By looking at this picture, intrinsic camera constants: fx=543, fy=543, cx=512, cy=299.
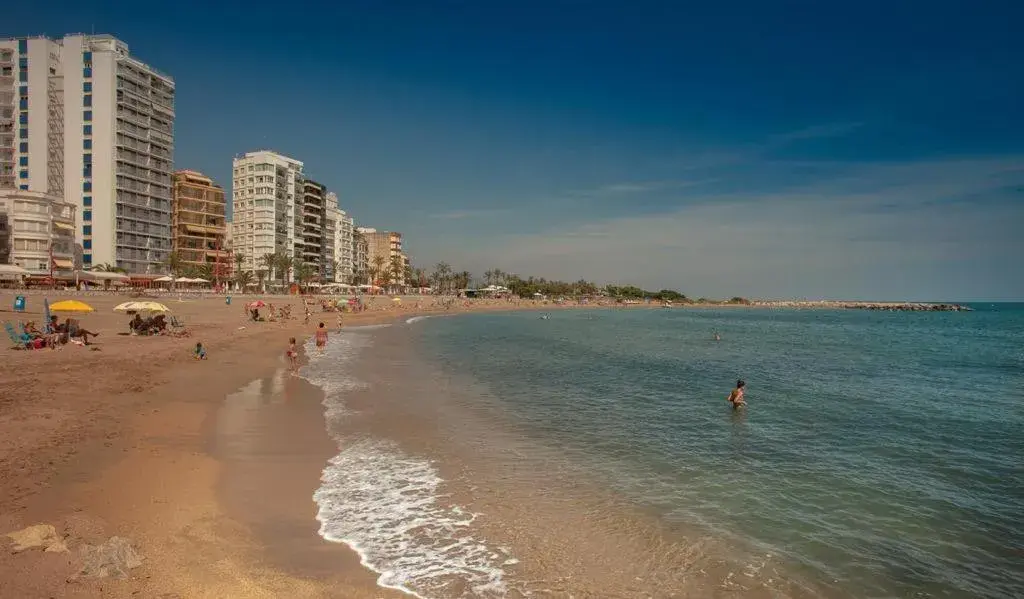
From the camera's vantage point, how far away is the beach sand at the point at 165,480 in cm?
620

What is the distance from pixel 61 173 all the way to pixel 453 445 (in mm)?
101170

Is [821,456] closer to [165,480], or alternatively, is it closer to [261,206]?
[165,480]

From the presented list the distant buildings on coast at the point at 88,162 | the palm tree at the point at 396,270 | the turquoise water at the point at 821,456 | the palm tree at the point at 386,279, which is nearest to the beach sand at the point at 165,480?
the turquoise water at the point at 821,456

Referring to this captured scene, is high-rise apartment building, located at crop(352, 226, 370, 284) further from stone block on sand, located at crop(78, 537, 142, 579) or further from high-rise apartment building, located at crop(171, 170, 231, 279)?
stone block on sand, located at crop(78, 537, 142, 579)

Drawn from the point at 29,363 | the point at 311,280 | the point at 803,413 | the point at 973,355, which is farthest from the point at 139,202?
the point at 973,355

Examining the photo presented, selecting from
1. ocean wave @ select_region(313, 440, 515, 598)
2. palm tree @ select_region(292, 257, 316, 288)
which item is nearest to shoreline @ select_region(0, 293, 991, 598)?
ocean wave @ select_region(313, 440, 515, 598)

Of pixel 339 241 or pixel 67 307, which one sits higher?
pixel 339 241

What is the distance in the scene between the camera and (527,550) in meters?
7.62

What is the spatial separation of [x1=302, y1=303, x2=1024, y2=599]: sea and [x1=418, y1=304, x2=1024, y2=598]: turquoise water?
0.05 m

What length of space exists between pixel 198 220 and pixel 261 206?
11637 millimetres

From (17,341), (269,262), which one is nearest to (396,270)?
(269,262)

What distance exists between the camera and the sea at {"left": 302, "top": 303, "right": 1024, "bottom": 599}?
723 centimetres

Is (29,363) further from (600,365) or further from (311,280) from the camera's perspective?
(311,280)

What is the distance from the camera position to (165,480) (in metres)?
9.20
